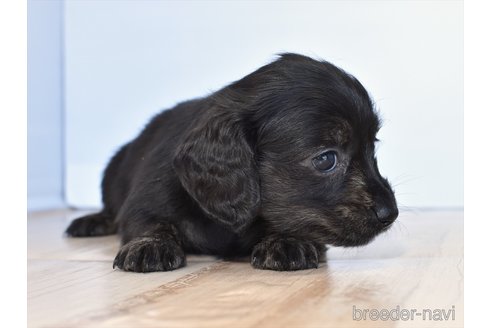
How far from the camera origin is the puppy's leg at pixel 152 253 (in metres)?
3.03

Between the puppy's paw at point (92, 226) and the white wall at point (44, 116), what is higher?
the white wall at point (44, 116)

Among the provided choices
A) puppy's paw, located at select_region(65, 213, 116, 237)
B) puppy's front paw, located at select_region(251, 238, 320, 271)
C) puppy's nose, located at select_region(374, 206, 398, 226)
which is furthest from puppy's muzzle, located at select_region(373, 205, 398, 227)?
puppy's paw, located at select_region(65, 213, 116, 237)

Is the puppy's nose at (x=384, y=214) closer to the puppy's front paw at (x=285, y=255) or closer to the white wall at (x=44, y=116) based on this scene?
the puppy's front paw at (x=285, y=255)

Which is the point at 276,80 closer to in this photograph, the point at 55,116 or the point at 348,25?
the point at 348,25

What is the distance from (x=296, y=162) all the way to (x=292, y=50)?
236 centimetres

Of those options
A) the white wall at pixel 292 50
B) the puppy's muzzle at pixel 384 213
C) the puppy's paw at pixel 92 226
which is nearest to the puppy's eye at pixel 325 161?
the puppy's muzzle at pixel 384 213

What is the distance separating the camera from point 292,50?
5.42 metres

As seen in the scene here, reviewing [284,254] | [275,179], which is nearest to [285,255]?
[284,254]

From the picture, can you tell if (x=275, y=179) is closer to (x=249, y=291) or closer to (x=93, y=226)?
(x=249, y=291)

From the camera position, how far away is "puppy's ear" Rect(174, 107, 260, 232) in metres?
3.19

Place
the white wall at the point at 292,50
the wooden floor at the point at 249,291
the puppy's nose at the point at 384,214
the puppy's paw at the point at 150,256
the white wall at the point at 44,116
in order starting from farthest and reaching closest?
the white wall at the point at 44,116, the white wall at the point at 292,50, the puppy's nose at the point at 384,214, the puppy's paw at the point at 150,256, the wooden floor at the point at 249,291

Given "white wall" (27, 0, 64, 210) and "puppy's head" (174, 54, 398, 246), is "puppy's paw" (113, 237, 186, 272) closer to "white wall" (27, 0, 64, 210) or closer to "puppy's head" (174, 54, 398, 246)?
"puppy's head" (174, 54, 398, 246)

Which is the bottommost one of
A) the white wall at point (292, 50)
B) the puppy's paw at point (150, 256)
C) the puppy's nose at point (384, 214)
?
the puppy's paw at point (150, 256)

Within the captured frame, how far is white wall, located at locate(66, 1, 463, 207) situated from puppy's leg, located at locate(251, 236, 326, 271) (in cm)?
193
